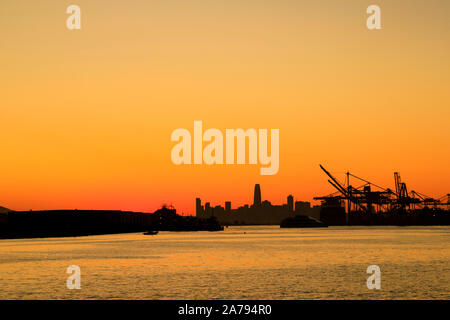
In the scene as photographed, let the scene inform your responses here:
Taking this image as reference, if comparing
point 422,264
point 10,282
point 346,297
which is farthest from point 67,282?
point 422,264

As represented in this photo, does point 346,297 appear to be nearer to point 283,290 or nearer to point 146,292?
point 283,290

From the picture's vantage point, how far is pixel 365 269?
5338 cm
